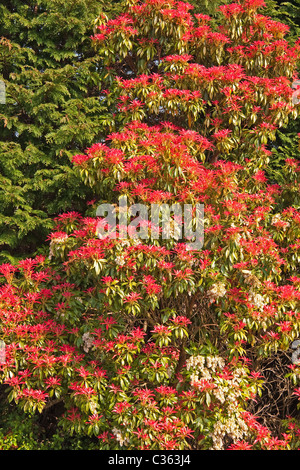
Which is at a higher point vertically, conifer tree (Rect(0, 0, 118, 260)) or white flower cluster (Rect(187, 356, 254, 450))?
conifer tree (Rect(0, 0, 118, 260))

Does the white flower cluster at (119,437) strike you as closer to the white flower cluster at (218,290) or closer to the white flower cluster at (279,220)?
the white flower cluster at (218,290)

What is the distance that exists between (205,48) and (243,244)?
7.48ft

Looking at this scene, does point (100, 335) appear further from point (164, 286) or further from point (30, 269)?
point (30, 269)

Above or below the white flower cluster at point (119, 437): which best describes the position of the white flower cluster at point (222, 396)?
above

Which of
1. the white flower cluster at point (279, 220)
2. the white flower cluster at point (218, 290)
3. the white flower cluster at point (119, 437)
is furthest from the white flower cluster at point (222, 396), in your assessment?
the white flower cluster at point (279, 220)

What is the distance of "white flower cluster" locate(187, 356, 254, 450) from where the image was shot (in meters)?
3.66

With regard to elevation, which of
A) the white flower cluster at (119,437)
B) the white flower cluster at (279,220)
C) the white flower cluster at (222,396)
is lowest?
the white flower cluster at (119,437)

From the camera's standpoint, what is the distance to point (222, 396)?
3.63 m

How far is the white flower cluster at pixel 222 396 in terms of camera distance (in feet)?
12.0

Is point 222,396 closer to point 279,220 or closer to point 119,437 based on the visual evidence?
point 119,437

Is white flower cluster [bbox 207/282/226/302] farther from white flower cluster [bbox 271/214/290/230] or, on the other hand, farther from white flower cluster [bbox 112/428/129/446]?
white flower cluster [bbox 112/428/129/446]

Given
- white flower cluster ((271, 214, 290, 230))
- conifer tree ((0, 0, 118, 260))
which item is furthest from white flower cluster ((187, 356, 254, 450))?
conifer tree ((0, 0, 118, 260))

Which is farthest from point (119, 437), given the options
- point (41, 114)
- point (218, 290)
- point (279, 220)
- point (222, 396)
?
point (41, 114)

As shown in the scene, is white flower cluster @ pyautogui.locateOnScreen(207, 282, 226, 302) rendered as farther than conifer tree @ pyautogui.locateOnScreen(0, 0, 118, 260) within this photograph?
No
